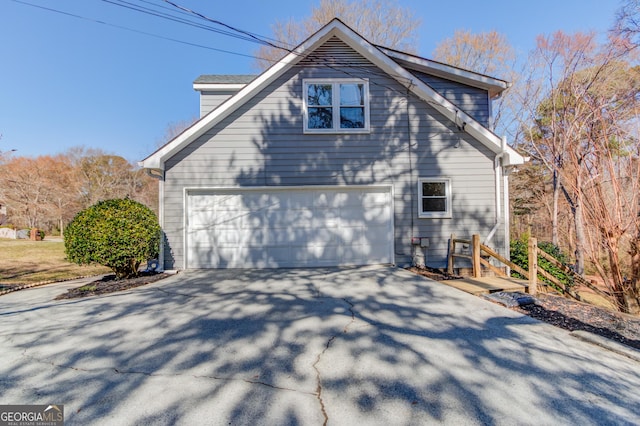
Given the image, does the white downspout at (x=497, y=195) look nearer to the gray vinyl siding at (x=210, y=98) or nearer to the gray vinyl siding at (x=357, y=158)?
the gray vinyl siding at (x=357, y=158)

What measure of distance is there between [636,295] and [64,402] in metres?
7.47

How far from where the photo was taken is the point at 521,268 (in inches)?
259

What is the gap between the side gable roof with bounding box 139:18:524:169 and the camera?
300 inches

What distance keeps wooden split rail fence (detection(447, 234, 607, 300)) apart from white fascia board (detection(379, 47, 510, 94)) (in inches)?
170

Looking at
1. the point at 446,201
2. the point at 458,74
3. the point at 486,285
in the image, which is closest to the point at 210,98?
the point at 458,74

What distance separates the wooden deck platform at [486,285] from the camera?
18.5 feet

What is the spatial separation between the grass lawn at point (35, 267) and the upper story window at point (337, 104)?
27.9 ft

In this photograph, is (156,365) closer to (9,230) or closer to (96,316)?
(96,316)

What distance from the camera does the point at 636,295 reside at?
4879 millimetres

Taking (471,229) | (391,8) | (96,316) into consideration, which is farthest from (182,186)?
(391,8)

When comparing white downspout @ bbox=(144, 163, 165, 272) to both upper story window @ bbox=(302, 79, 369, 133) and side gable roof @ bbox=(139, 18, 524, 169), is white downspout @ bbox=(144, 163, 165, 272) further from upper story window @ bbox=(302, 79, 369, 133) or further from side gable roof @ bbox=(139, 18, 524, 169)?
upper story window @ bbox=(302, 79, 369, 133)

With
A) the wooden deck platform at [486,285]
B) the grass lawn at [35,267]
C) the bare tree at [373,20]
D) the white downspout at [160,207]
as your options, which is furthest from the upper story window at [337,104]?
the bare tree at [373,20]

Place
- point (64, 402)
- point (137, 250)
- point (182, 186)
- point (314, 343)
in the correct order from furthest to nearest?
1. point (182, 186)
2. point (137, 250)
3. point (314, 343)
4. point (64, 402)

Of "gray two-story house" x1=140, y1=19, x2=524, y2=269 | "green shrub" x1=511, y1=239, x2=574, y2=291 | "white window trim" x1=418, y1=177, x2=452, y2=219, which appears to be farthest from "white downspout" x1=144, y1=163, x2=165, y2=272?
"green shrub" x1=511, y1=239, x2=574, y2=291
